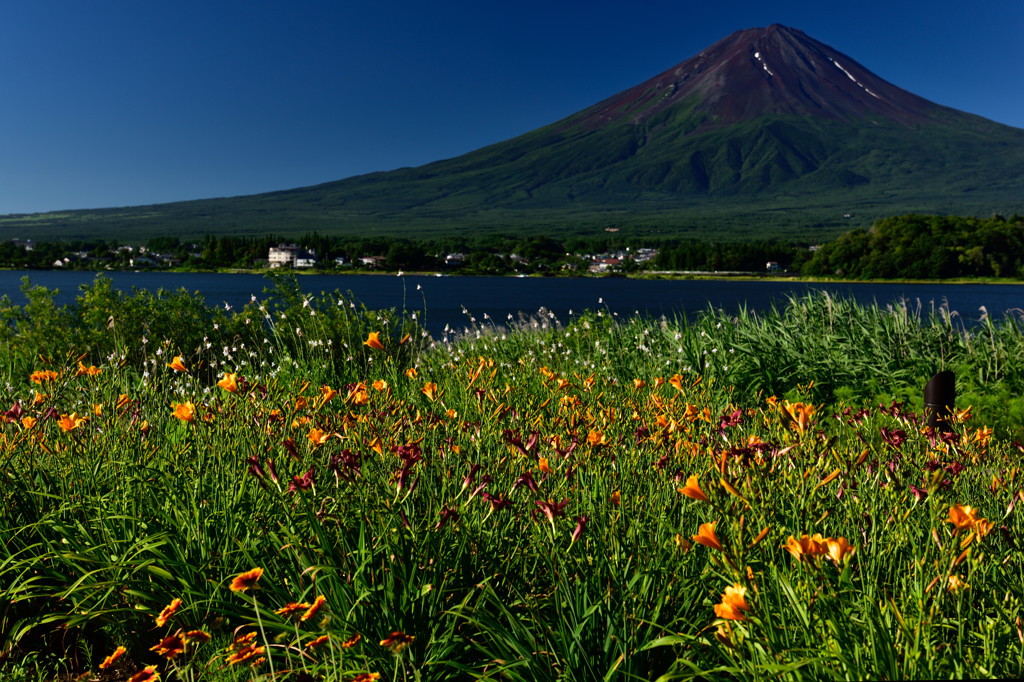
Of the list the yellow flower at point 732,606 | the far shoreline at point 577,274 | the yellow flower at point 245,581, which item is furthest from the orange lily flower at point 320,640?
the far shoreline at point 577,274

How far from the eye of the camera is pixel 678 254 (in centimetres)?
9431

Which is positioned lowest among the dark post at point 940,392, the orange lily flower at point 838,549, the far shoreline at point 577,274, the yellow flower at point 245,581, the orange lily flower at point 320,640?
the far shoreline at point 577,274

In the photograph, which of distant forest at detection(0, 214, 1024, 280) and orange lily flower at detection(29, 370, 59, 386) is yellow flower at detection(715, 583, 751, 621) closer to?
orange lily flower at detection(29, 370, 59, 386)

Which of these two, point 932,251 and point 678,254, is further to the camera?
point 678,254

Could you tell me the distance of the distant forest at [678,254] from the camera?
66.8 m

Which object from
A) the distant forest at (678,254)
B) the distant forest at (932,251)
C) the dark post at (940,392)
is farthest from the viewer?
the distant forest at (678,254)

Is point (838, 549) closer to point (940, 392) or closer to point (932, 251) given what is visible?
point (940, 392)

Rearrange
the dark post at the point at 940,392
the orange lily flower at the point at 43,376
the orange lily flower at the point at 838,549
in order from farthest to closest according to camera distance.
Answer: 1. the dark post at the point at 940,392
2. the orange lily flower at the point at 43,376
3. the orange lily flower at the point at 838,549

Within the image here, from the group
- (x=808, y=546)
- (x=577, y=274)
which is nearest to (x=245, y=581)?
(x=808, y=546)

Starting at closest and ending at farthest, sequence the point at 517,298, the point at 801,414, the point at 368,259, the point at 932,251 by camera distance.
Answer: the point at 801,414
the point at 517,298
the point at 932,251
the point at 368,259

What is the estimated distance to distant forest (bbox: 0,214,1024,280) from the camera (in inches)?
2630

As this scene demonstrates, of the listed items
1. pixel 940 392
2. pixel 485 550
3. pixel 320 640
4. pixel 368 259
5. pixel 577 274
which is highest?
pixel 320 640

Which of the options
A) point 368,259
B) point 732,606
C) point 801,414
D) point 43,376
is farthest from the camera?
point 368,259

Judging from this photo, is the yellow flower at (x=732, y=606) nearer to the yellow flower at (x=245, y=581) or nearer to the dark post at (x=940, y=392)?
the yellow flower at (x=245, y=581)
